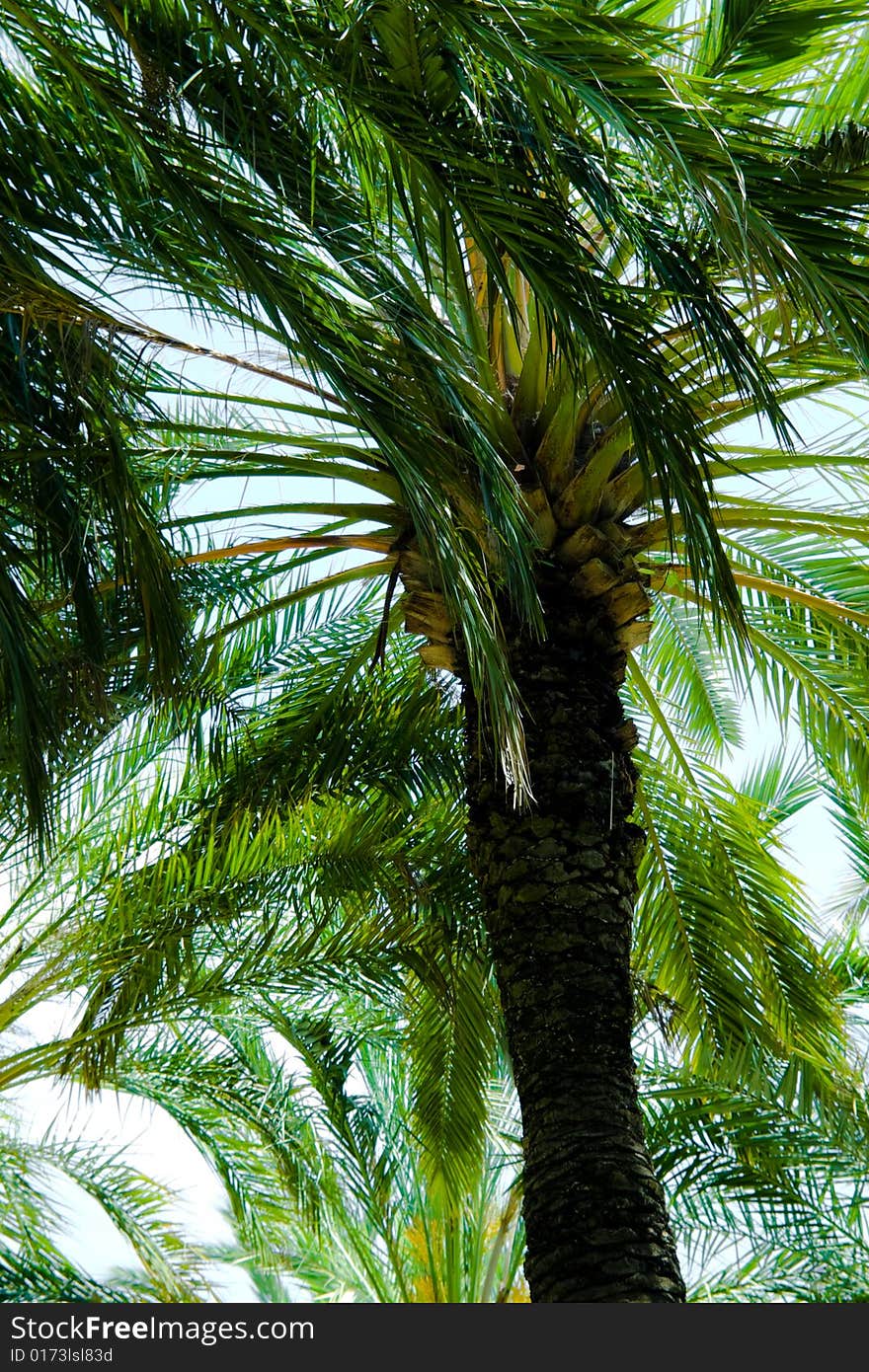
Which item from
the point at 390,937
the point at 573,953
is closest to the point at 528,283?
the point at 573,953

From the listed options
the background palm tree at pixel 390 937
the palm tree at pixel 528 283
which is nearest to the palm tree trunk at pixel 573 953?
the palm tree at pixel 528 283

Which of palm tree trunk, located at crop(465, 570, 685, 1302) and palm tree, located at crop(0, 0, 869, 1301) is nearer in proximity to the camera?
palm tree, located at crop(0, 0, 869, 1301)

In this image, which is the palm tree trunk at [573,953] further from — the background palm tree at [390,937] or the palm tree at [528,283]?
the background palm tree at [390,937]

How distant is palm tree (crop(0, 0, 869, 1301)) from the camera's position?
11.9 feet

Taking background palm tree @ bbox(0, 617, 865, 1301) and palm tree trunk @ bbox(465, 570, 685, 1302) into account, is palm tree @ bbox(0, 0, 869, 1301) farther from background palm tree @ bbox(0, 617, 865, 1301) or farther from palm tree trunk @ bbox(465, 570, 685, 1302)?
background palm tree @ bbox(0, 617, 865, 1301)

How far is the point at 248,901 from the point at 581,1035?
8.09ft

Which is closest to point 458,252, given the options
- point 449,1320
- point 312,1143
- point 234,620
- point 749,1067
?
point 234,620

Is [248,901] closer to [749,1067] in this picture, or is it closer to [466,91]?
[749,1067]

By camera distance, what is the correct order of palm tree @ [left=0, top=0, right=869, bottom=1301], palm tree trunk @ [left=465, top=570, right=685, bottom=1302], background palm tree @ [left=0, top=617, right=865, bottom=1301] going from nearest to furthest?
palm tree @ [left=0, top=0, right=869, bottom=1301] < palm tree trunk @ [left=465, top=570, right=685, bottom=1302] < background palm tree @ [left=0, top=617, right=865, bottom=1301]

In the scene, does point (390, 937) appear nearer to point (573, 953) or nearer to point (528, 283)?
point (573, 953)

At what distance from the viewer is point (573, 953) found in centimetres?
460

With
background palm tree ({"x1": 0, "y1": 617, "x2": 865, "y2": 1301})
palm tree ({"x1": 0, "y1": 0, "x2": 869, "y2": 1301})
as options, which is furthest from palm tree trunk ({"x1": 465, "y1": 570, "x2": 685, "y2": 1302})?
background palm tree ({"x1": 0, "y1": 617, "x2": 865, "y2": 1301})

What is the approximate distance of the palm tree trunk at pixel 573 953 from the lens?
4133mm

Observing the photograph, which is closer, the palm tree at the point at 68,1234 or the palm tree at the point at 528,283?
the palm tree at the point at 528,283
